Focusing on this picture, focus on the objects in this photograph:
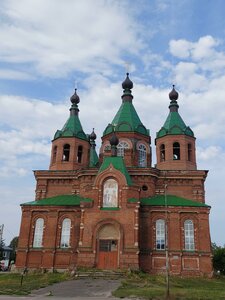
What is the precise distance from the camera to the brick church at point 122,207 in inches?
1174

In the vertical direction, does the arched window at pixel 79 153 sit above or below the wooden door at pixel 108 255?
above

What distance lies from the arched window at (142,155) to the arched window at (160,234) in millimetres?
7642

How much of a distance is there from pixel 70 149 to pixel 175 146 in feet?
37.7

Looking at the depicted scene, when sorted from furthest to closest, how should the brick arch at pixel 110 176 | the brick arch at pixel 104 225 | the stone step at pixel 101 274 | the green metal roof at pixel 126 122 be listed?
the green metal roof at pixel 126 122
the brick arch at pixel 110 176
the brick arch at pixel 104 225
the stone step at pixel 101 274

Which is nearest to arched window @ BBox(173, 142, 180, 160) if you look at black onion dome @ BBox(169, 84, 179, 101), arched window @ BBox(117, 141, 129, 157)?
arched window @ BBox(117, 141, 129, 157)

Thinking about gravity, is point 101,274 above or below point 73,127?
below

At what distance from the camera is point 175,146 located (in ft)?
123

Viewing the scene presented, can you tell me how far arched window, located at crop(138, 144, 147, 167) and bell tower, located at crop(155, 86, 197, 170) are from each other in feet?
4.56

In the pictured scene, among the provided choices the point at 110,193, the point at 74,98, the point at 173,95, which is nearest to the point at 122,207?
the point at 110,193

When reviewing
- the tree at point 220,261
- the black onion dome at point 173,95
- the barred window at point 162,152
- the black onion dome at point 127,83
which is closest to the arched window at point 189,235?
the barred window at point 162,152

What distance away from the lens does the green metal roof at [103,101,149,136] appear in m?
38.1

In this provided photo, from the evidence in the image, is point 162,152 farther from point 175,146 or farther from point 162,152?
point 175,146

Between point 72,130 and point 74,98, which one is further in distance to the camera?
point 74,98

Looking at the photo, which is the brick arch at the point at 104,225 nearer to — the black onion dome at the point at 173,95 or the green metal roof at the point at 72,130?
the green metal roof at the point at 72,130
